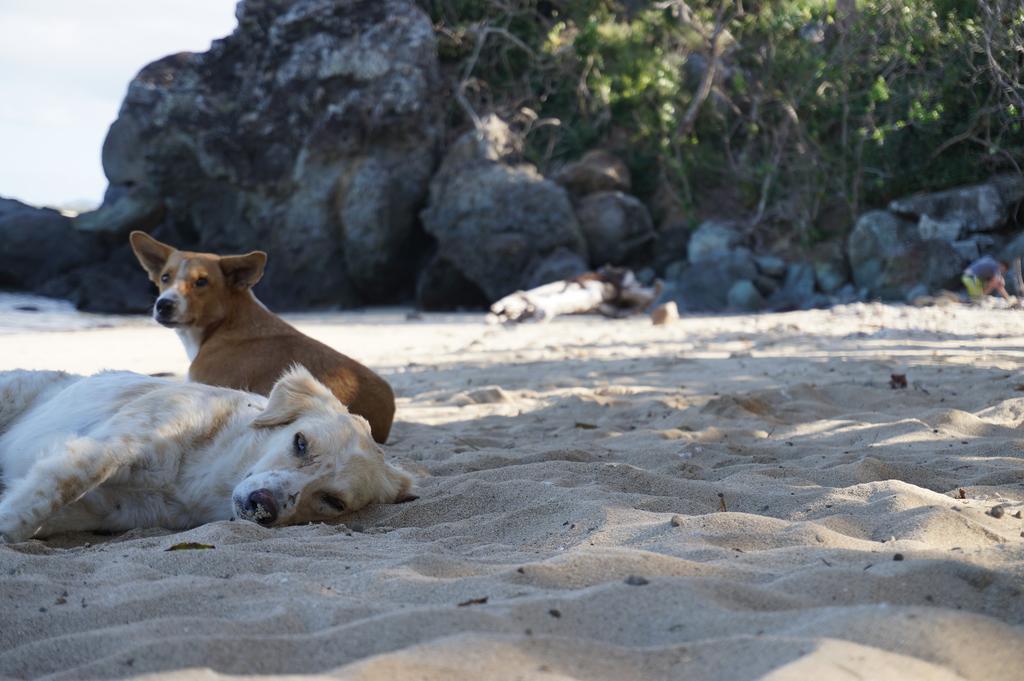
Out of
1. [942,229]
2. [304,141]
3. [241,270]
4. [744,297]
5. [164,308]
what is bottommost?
[744,297]

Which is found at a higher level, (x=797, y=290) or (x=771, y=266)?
(x=771, y=266)

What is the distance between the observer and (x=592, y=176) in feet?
69.3

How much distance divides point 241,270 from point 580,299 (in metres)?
9.17

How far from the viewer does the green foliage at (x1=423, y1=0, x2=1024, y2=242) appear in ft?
56.6

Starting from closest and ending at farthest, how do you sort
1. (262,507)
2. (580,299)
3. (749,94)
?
(262,507) < (580,299) < (749,94)

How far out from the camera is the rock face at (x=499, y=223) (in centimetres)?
1939

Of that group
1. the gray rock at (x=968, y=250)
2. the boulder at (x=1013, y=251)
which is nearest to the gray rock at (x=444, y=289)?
the gray rock at (x=968, y=250)

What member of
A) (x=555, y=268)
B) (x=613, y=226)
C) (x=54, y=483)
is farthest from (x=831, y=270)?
(x=54, y=483)

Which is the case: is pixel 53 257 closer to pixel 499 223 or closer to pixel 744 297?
pixel 499 223

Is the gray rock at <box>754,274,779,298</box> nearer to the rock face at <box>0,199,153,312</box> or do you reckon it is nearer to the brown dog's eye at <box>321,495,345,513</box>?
the rock face at <box>0,199,153,312</box>

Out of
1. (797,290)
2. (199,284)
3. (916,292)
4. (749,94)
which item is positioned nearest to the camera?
(199,284)

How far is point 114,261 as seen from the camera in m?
22.4

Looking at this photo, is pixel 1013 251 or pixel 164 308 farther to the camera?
pixel 1013 251

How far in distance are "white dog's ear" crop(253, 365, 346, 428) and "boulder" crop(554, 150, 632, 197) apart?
17.2m
